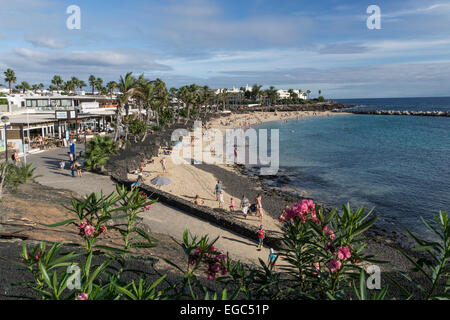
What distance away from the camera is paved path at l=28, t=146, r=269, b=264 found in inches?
487

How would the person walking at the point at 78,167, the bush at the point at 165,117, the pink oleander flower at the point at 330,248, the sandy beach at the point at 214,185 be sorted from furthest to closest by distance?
the bush at the point at 165,117 < the person walking at the point at 78,167 < the sandy beach at the point at 214,185 < the pink oleander flower at the point at 330,248

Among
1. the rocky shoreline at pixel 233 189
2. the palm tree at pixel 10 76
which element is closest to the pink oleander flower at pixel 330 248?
the rocky shoreline at pixel 233 189

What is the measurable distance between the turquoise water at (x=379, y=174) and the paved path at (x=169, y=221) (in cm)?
1018

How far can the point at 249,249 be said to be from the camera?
40.9 feet

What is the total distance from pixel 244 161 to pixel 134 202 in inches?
1211

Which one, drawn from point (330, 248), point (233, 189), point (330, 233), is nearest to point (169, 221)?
point (233, 189)

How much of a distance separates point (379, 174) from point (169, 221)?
24359 millimetres

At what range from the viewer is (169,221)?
14.1 meters

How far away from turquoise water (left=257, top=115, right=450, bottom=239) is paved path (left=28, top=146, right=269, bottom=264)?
1018 cm

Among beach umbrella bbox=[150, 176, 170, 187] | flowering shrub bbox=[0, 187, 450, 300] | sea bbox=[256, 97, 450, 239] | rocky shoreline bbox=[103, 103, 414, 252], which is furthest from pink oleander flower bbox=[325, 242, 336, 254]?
beach umbrella bbox=[150, 176, 170, 187]

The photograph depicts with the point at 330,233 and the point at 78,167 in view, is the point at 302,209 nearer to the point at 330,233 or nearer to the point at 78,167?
the point at 330,233

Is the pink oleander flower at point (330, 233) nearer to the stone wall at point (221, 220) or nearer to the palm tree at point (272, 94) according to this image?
the stone wall at point (221, 220)

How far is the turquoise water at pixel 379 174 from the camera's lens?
20.9m
